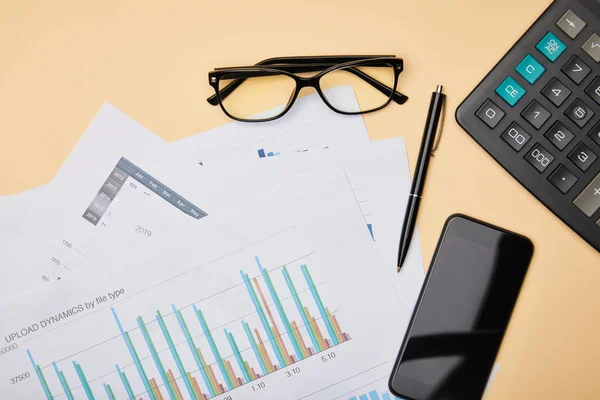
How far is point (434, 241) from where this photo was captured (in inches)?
21.6

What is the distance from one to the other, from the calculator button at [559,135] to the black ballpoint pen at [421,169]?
0.11m

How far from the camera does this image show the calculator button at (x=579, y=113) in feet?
1.66

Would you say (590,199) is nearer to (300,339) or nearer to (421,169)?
(421,169)

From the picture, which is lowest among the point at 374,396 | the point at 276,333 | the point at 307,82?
the point at 374,396

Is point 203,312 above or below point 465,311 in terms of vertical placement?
above

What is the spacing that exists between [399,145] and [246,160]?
0.16 metres

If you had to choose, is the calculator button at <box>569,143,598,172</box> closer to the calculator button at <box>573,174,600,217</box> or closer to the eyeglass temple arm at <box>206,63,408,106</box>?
the calculator button at <box>573,174,600,217</box>

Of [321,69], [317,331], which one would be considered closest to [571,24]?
[321,69]

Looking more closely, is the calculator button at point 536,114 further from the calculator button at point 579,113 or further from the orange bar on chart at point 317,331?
the orange bar on chart at point 317,331

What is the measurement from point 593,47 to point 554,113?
0.24ft

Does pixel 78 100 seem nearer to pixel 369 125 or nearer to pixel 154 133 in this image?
pixel 154 133

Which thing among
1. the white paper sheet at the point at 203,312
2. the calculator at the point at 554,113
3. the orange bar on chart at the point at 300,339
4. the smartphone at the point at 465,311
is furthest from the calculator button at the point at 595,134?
the orange bar on chart at the point at 300,339

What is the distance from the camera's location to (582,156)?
0.51 m

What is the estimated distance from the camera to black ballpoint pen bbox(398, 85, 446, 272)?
1.76ft
